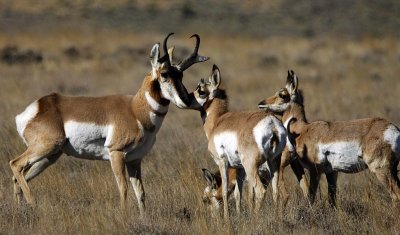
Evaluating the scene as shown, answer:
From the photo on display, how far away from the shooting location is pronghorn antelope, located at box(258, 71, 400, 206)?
904cm

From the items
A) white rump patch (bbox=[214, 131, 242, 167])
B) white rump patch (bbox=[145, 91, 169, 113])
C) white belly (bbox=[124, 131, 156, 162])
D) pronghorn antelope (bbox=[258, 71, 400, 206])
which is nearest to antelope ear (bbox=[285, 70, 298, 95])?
pronghorn antelope (bbox=[258, 71, 400, 206])

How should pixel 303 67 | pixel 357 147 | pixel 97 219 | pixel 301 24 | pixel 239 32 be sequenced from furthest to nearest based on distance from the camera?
1. pixel 301 24
2. pixel 239 32
3. pixel 303 67
4. pixel 357 147
5. pixel 97 219

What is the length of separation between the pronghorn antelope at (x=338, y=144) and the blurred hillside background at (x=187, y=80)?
335 millimetres

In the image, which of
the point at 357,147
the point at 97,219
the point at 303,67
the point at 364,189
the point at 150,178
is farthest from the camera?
the point at 303,67

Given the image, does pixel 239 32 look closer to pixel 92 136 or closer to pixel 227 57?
pixel 227 57

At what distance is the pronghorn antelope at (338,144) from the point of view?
904 cm

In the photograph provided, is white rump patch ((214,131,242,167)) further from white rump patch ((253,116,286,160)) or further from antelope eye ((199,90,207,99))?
antelope eye ((199,90,207,99))

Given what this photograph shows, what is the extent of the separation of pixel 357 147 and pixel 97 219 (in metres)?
2.94

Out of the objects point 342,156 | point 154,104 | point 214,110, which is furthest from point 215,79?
point 342,156

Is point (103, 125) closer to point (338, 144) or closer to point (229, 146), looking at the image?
point (229, 146)

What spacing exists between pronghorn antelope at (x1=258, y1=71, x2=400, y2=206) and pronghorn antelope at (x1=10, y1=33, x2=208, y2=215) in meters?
1.43

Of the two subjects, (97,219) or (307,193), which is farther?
(307,193)

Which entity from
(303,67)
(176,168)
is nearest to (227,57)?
(303,67)

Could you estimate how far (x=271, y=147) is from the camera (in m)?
8.73
